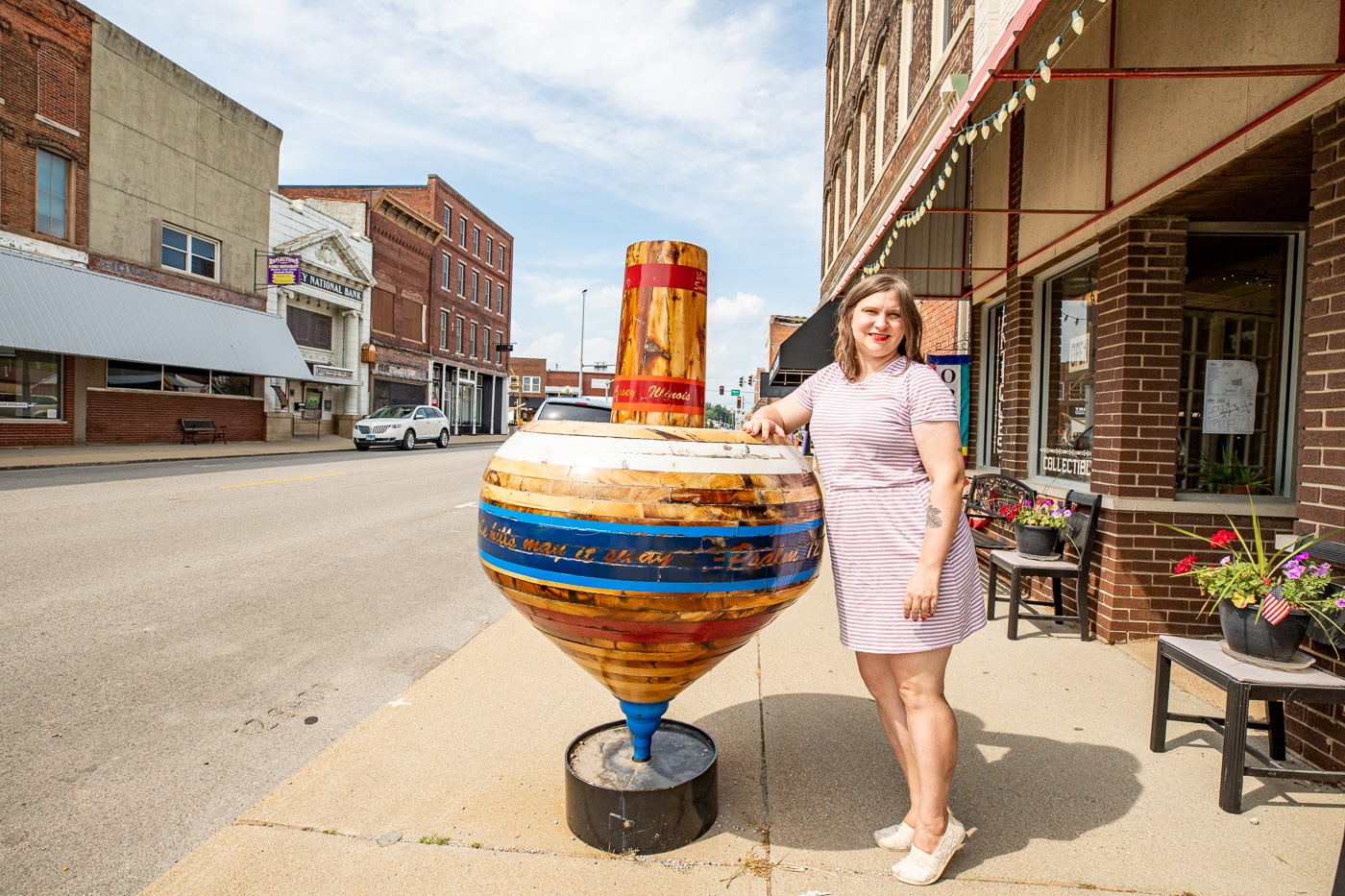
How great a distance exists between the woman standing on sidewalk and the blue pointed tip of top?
68cm

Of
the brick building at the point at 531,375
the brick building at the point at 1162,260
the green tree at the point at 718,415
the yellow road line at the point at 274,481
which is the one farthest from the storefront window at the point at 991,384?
the brick building at the point at 531,375

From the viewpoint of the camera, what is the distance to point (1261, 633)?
118 inches

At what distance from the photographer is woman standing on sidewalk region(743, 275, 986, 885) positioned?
2.30m

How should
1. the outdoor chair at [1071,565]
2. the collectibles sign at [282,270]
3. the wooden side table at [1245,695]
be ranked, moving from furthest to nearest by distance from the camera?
the collectibles sign at [282,270], the outdoor chair at [1071,565], the wooden side table at [1245,695]

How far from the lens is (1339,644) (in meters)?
2.94

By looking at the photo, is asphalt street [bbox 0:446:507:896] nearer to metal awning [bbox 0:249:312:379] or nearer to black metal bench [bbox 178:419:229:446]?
metal awning [bbox 0:249:312:379]

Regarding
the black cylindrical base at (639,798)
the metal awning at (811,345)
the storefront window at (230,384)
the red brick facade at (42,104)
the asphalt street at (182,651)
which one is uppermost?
the red brick facade at (42,104)

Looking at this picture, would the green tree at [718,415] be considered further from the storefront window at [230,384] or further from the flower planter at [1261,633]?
the storefront window at [230,384]

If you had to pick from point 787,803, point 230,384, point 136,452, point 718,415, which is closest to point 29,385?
point 136,452

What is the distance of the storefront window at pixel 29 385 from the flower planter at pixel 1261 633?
840 inches

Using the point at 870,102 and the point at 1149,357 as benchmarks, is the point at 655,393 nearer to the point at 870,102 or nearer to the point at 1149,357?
the point at 1149,357

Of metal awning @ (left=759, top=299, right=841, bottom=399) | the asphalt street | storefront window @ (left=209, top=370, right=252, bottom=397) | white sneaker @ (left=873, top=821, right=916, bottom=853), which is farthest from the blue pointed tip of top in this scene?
storefront window @ (left=209, top=370, right=252, bottom=397)

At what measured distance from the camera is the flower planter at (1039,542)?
5348 mm

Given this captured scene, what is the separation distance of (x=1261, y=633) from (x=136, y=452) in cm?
2103
